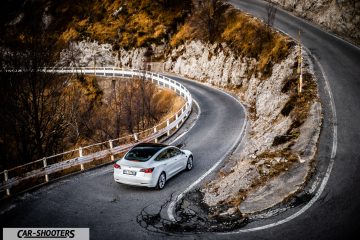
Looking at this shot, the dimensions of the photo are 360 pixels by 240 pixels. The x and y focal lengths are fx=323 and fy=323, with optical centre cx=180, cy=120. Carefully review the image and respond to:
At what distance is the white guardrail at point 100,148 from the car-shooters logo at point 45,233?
3.10m

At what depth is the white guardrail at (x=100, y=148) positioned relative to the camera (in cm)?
1216

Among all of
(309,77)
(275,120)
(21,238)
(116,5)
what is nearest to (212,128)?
(275,120)

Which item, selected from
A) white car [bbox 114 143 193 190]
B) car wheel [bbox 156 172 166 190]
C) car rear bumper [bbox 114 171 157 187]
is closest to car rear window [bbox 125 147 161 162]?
white car [bbox 114 143 193 190]

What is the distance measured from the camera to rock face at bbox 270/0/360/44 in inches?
1155

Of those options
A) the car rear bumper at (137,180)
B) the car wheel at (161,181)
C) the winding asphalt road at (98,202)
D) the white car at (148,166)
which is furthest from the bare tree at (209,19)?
the car rear bumper at (137,180)

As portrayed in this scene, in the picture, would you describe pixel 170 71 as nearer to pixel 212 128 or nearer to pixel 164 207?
pixel 212 128

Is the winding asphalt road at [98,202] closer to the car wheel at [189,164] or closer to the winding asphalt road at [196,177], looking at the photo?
the winding asphalt road at [196,177]

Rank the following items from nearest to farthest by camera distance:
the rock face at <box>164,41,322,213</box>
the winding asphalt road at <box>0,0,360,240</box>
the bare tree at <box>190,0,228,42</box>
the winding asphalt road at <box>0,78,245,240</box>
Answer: the winding asphalt road at <box>0,0,360,240</box> < the winding asphalt road at <box>0,78,245,240</box> < the rock face at <box>164,41,322,213</box> < the bare tree at <box>190,0,228,42</box>

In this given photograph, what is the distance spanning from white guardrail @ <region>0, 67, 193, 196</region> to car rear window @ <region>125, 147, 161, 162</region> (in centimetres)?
313

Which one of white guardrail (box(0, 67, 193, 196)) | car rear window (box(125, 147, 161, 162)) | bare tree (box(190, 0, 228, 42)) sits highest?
bare tree (box(190, 0, 228, 42))

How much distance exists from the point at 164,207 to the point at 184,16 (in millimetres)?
40911

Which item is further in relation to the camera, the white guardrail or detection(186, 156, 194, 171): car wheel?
detection(186, 156, 194, 171): car wheel

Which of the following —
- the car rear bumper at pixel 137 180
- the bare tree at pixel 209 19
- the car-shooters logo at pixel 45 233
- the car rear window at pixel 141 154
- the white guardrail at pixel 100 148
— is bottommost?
the white guardrail at pixel 100 148

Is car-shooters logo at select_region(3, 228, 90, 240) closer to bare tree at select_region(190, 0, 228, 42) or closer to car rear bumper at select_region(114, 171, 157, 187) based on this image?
car rear bumper at select_region(114, 171, 157, 187)
